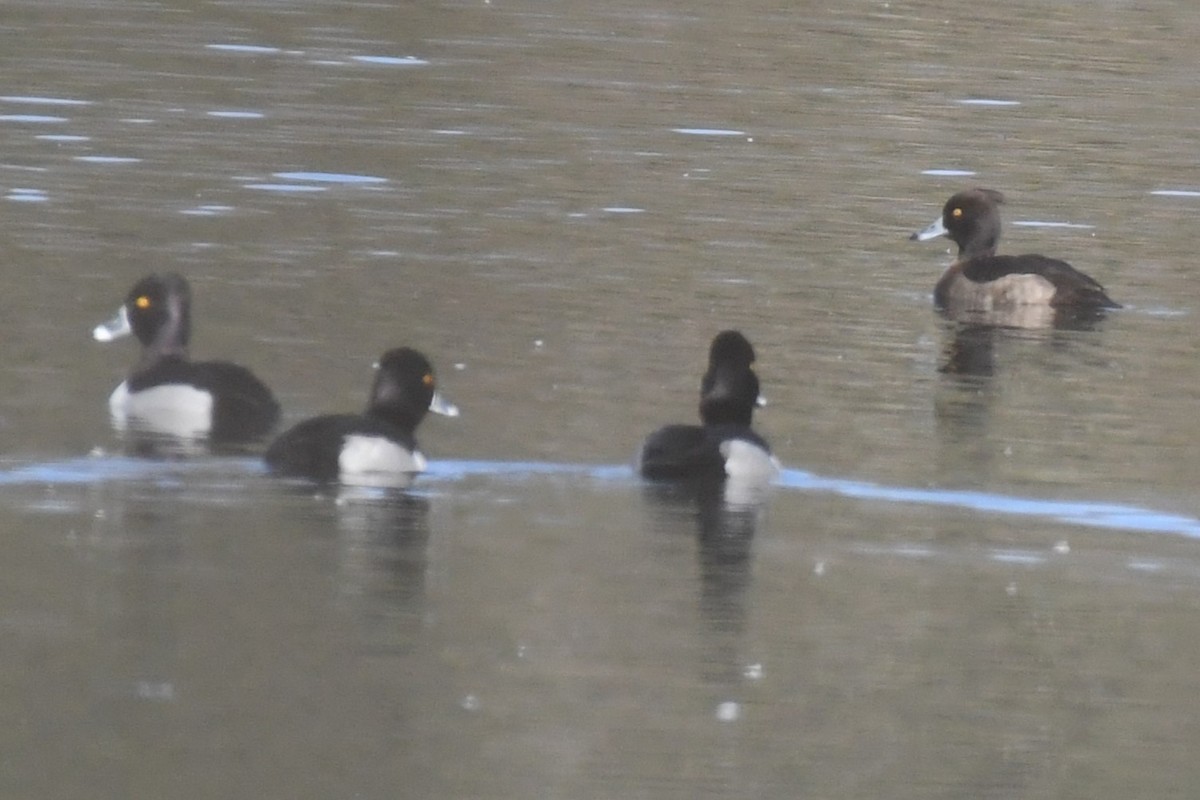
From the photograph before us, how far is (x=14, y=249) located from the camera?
15.7 meters

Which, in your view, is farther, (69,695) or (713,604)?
(713,604)

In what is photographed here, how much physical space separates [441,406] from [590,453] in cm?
74

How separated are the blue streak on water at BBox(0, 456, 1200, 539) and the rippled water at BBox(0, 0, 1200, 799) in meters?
0.03

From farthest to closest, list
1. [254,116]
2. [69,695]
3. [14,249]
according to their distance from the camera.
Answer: [254,116]
[14,249]
[69,695]

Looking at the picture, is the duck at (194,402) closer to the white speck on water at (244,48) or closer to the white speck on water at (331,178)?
the white speck on water at (331,178)

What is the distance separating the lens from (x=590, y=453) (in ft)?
36.9

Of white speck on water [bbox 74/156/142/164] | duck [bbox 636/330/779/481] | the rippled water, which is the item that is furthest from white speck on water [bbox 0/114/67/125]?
duck [bbox 636/330/779/481]

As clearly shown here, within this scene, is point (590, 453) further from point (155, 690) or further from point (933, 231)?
point (933, 231)

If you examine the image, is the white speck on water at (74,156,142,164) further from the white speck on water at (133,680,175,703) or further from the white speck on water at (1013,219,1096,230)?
the white speck on water at (133,680,175,703)

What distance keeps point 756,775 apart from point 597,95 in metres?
17.4

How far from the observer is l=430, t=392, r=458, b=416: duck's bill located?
449 inches

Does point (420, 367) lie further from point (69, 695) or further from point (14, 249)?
point (14, 249)

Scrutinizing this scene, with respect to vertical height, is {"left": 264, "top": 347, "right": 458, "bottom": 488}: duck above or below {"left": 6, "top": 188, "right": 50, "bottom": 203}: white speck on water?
below

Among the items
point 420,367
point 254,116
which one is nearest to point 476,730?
point 420,367
